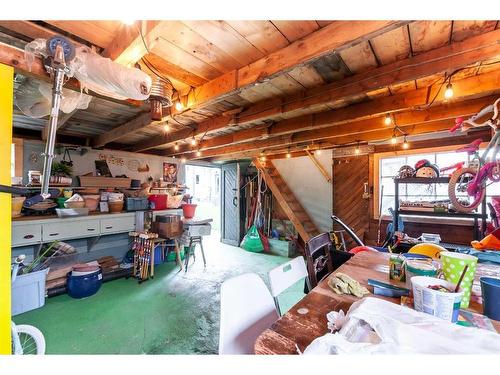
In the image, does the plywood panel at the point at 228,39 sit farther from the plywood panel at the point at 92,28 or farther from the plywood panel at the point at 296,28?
the plywood panel at the point at 92,28

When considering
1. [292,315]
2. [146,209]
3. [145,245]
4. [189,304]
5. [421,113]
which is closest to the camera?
[292,315]

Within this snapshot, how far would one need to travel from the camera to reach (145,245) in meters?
3.62

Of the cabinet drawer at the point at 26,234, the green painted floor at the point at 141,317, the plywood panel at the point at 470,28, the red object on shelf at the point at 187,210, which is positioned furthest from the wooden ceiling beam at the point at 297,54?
the red object on shelf at the point at 187,210

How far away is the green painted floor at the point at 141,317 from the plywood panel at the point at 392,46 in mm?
2781

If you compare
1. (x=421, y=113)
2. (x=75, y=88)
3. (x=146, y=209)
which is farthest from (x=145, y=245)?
(x=421, y=113)

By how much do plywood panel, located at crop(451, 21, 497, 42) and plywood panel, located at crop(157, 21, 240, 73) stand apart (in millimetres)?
1453

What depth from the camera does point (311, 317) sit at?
2.80ft

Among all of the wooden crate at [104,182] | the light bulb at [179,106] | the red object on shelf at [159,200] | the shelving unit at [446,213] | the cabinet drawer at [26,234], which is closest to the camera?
the light bulb at [179,106]

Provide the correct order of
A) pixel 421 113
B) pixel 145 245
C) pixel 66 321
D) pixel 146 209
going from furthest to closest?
pixel 146 209 → pixel 145 245 → pixel 421 113 → pixel 66 321

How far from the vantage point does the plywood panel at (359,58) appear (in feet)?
5.10

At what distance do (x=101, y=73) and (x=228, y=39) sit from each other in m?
0.82
